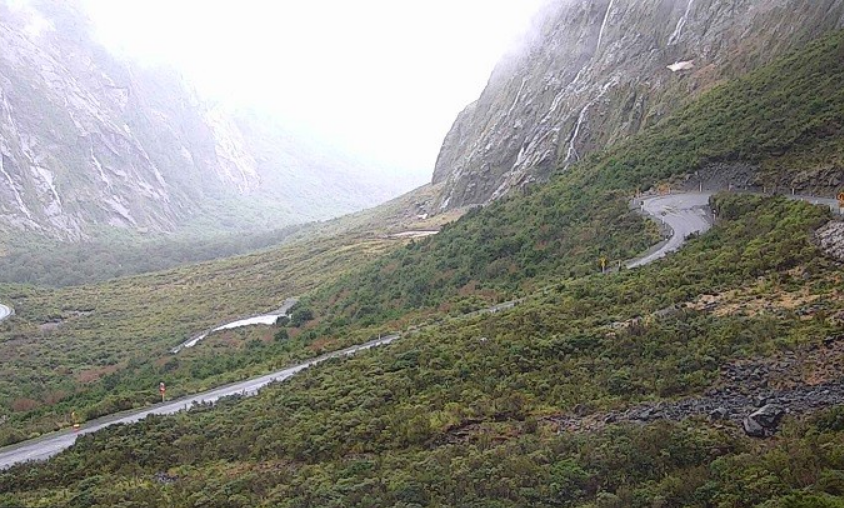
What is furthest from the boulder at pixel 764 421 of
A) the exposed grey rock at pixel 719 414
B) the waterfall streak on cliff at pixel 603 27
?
the waterfall streak on cliff at pixel 603 27

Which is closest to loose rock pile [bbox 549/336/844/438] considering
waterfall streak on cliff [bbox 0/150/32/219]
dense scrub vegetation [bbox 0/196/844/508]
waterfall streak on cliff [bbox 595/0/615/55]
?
dense scrub vegetation [bbox 0/196/844/508]

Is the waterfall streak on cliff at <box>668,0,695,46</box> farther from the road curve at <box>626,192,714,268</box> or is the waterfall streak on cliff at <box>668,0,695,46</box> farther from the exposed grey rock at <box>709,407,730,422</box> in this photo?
the exposed grey rock at <box>709,407,730,422</box>

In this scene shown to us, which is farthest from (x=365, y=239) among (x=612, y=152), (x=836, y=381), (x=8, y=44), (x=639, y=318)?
(x=8, y=44)

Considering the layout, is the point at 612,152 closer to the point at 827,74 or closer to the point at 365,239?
the point at 827,74

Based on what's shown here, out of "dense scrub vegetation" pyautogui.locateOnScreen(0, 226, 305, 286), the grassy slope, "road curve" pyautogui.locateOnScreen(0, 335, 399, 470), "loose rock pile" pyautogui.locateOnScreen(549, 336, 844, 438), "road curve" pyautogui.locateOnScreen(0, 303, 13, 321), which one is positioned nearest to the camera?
"loose rock pile" pyautogui.locateOnScreen(549, 336, 844, 438)

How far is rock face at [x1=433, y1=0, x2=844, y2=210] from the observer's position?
54906 mm

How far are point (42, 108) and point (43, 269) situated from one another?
7799 centimetres

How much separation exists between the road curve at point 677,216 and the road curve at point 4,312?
218 feet

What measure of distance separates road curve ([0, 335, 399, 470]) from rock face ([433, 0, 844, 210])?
3862 centimetres

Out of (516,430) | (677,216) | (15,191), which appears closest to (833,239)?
(516,430)

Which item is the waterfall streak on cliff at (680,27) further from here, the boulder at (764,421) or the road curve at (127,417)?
the boulder at (764,421)

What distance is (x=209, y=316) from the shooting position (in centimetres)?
7075

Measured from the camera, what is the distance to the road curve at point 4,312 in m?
77.7

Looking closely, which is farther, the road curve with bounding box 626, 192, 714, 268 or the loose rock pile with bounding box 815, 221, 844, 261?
the road curve with bounding box 626, 192, 714, 268
